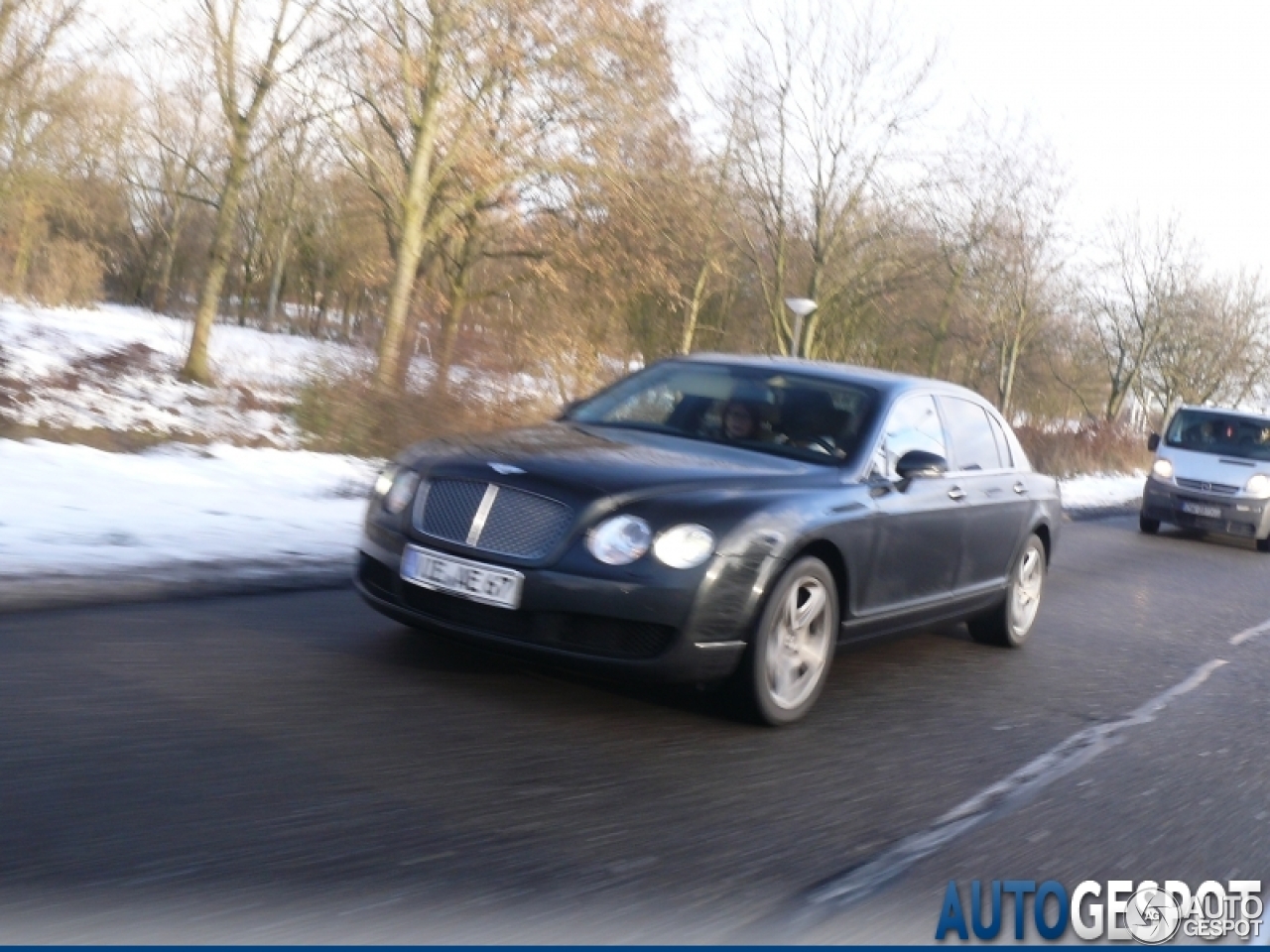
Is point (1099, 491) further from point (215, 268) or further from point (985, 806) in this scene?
point (985, 806)

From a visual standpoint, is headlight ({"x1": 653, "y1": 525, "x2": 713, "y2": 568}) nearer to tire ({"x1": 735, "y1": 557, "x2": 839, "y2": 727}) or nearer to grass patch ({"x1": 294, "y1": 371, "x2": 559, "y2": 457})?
tire ({"x1": 735, "y1": 557, "x2": 839, "y2": 727})

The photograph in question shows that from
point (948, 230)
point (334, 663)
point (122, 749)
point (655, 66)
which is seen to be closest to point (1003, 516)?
point (334, 663)

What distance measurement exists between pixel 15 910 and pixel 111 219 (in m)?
55.0

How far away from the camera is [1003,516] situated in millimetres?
7863

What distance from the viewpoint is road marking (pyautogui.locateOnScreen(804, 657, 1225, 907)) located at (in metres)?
4.08


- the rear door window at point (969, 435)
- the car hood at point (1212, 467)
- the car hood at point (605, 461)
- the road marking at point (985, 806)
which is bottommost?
the road marking at point (985, 806)

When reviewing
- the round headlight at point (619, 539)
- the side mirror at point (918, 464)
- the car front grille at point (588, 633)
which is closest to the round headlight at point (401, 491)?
the car front grille at point (588, 633)

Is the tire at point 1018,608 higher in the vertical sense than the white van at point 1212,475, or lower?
lower

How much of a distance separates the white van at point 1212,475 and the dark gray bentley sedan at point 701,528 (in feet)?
38.4

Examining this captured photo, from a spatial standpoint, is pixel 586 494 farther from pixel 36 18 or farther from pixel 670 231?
pixel 36 18

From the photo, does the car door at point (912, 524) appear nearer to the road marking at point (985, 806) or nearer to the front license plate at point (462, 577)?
the road marking at point (985, 806)

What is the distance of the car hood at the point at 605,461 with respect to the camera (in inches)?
221

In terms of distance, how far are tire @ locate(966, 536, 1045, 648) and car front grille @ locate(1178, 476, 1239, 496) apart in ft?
33.7

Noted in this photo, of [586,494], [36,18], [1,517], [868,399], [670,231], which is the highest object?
[36,18]
